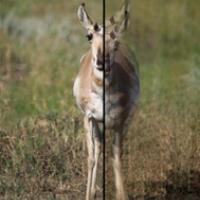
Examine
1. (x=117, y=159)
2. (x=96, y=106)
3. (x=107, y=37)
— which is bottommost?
(x=117, y=159)

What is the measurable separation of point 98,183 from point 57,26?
240 cm

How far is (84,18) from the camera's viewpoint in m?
3.81

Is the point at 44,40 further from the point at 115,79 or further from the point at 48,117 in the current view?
the point at 115,79

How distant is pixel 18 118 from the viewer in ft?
14.1

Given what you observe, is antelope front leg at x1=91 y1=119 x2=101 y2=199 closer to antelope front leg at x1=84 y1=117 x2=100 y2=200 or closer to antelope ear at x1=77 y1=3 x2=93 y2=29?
antelope front leg at x1=84 y1=117 x2=100 y2=200

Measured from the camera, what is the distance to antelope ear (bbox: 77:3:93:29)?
378cm

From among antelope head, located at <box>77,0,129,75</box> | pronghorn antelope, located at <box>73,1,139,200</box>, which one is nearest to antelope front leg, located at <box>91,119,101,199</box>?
pronghorn antelope, located at <box>73,1,139,200</box>

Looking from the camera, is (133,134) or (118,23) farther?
(133,134)

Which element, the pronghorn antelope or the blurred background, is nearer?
the pronghorn antelope

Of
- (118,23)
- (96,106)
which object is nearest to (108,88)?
(96,106)

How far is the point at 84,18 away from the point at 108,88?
243 mm

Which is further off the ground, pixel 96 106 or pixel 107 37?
pixel 107 37

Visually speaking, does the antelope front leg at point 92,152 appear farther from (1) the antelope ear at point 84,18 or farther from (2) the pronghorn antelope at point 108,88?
(1) the antelope ear at point 84,18

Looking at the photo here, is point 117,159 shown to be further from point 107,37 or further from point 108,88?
point 107,37
